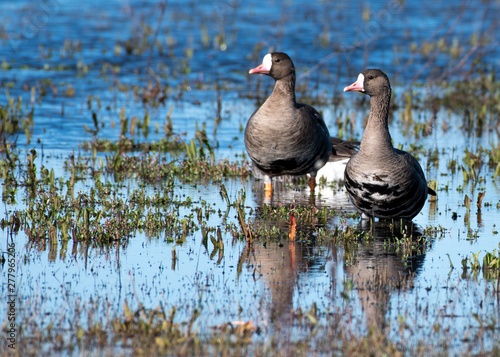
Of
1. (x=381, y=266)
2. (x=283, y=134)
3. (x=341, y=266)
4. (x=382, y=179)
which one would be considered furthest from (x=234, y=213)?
(x=381, y=266)

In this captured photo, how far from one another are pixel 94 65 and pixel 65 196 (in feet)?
40.9

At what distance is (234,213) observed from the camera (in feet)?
30.2

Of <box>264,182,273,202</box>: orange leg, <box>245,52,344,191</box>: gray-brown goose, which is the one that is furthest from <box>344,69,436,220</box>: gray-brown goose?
<box>264,182,273,202</box>: orange leg

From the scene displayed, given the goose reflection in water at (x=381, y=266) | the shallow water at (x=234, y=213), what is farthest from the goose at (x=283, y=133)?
the goose reflection in water at (x=381, y=266)

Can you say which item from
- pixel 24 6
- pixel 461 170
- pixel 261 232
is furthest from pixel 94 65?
pixel 261 232

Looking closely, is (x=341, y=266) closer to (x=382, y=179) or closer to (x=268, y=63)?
(x=382, y=179)

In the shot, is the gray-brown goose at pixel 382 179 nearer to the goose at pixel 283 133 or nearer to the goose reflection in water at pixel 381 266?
the goose reflection in water at pixel 381 266

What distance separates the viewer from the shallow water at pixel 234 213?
19.7ft

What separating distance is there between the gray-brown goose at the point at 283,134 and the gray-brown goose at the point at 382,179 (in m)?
1.58

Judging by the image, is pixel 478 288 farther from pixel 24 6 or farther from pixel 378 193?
pixel 24 6

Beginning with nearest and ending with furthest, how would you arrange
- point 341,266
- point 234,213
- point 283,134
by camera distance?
1. point 341,266
2. point 234,213
3. point 283,134

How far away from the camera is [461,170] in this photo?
11.9 m

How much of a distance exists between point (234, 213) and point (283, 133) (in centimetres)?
151

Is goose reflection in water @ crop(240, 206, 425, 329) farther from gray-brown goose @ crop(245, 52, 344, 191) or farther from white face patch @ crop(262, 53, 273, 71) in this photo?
white face patch @ crop(262, 53, 273, 71)
